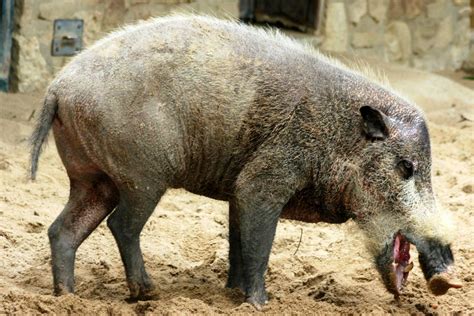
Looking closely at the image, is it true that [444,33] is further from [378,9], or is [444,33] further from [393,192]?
[393,192]

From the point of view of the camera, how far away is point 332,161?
4.97 m

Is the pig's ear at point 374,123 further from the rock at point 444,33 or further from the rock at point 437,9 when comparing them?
the rock at point 444,33

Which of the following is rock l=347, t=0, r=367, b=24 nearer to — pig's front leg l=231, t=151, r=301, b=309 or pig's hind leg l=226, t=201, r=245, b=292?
pig's hind leg l=226, t=201, r=245, b=292

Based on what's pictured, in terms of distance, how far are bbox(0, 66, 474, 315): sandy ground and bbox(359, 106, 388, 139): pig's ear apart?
1.80 feet

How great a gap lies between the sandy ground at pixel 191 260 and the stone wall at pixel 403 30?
293 centimetres

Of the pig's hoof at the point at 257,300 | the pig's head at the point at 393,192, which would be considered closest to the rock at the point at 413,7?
the pig's head at the point at 393,192

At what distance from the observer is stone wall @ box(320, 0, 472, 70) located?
10.2 meters

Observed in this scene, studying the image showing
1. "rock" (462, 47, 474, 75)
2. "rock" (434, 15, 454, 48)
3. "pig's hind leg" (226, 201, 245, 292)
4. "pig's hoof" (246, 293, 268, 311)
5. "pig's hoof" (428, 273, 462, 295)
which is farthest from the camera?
"rock" (462, 47, 474, 75)

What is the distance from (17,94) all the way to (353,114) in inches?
153

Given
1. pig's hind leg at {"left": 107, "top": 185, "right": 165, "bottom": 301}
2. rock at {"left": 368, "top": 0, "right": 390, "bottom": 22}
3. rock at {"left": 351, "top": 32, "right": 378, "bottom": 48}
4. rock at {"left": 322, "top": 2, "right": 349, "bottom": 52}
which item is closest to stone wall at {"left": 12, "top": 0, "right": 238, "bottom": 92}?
rock at {"left": 322, "top": 2, "right": 349, "bottom": 52}

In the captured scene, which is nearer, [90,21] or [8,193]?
[8,193]

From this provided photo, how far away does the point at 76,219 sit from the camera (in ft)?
16.8

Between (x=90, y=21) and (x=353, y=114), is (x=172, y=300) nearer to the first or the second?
(x=353, y=114)

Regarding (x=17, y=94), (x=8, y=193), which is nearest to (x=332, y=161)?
(x=8, y=193)
